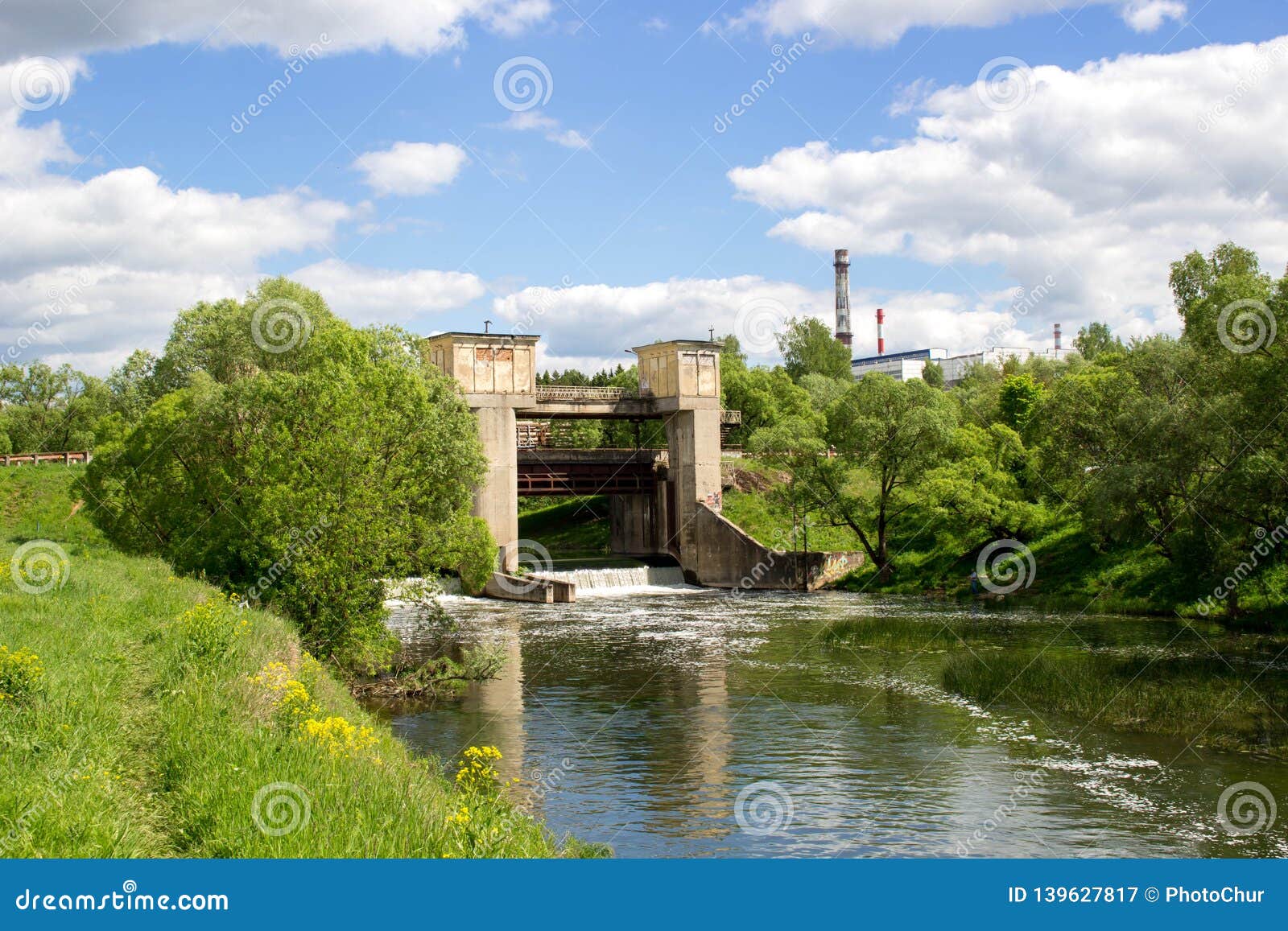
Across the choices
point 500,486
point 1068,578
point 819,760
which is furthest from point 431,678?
point 500,486

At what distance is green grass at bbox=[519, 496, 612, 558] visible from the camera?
255 ft

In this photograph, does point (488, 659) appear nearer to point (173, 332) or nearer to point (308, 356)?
point (308, 356)

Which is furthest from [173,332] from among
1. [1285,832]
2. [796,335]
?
[796,335]

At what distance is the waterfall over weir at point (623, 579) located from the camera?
55281 mm

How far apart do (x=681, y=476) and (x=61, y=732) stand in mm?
53705

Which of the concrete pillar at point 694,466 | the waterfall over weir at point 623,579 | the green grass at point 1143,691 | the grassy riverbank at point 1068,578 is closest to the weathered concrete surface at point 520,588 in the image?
the waterfall over weir at point 623,579

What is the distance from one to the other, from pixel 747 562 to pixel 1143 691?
34176 millimetres

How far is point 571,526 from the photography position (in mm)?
81875

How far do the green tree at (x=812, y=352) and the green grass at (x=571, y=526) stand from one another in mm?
37574

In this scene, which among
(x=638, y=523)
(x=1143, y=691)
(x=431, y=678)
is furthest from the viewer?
(x=638, y=523)

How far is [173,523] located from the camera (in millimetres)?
35781

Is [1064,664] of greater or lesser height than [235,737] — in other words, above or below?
below

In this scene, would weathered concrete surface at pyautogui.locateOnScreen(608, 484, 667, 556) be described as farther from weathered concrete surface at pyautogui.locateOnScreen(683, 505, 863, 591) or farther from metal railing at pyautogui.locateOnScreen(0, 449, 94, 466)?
metal railing at pyautogui.locateOnScreen(0, 449, 94, 466)

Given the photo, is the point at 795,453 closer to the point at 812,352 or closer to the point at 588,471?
the point at 588,471
